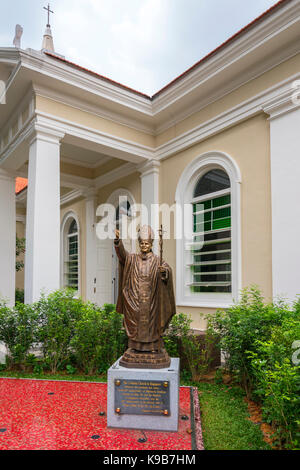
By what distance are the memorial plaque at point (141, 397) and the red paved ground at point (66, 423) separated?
0.64ft

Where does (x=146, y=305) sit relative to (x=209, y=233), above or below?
below

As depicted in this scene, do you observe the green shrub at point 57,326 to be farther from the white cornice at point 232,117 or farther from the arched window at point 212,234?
→ the white cornice at point 232,117

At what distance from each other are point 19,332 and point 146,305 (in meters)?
2.87

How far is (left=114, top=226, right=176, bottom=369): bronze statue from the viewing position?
145 inches

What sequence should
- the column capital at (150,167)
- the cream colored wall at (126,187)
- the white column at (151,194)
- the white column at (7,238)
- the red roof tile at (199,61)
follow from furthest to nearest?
1. the cream colored wall at (126,187)
2. the white column at (7,238)
3. the column capital at (150,167)
4. the white column at (151,194)
5. the red roof tile at (199,61)

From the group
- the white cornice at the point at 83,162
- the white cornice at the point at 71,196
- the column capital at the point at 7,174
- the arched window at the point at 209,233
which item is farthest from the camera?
the white cornice at the point at 71,196

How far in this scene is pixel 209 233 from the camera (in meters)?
7.36

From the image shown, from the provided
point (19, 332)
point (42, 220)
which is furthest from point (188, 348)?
point (42, 220)

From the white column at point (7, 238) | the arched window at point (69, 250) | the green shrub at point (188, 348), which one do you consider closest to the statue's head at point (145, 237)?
the green shrub at point (188, 348)

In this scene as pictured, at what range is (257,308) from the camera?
4.58 metres

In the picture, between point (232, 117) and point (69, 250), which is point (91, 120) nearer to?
point (232, 117)

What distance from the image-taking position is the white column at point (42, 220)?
6.40 metres
